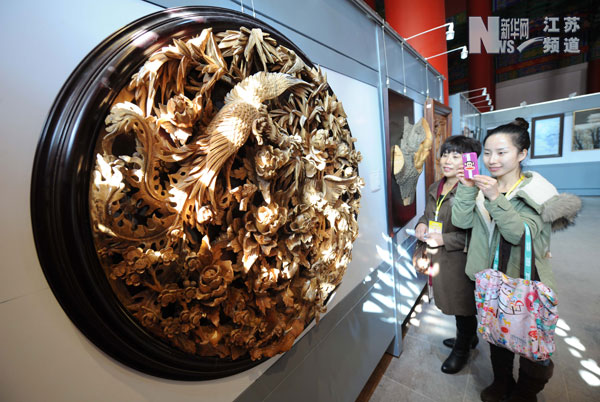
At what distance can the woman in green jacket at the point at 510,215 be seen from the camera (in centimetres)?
117

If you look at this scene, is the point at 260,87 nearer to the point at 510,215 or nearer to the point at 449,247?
the point at 510,215

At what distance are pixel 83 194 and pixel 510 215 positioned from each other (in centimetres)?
155

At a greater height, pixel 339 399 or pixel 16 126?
pixel 16 126

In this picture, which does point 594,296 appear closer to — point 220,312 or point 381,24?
point 381,24

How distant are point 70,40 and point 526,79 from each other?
10.8 metres

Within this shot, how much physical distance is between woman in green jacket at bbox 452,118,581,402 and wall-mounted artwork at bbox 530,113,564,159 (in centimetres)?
744

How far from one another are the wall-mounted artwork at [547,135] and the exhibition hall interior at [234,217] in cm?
693

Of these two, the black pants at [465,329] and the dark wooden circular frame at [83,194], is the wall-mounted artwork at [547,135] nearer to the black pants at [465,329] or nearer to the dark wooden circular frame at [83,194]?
the black pants at [465,329]

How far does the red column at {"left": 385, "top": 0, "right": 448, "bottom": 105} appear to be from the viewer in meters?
2.78

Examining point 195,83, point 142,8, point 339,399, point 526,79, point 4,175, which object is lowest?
point 339,399

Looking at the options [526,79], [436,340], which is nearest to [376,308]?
[436,340]

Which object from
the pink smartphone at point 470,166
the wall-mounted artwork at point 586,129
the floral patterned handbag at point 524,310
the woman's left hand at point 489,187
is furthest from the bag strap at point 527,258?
the wall-mounted artwork at point 586,129

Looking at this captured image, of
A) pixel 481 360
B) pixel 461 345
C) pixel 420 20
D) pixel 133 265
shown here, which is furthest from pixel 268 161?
pixel 420 20

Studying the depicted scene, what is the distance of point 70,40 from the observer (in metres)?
0.50
